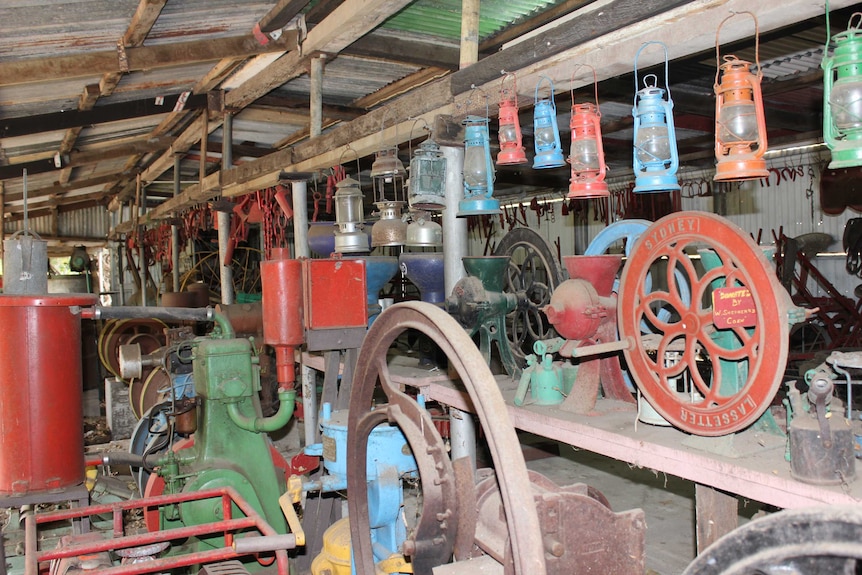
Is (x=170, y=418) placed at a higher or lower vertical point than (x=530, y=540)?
lower

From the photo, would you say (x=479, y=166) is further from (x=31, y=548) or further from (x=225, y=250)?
(x=225, y=250)

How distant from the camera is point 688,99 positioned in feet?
18.8

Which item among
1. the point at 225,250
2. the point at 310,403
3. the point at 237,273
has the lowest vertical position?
the point at 310,403

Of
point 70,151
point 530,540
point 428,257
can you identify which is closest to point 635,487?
point 428,257

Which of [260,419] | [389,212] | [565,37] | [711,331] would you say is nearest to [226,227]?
[260,419]

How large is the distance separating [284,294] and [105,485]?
8.37 ft

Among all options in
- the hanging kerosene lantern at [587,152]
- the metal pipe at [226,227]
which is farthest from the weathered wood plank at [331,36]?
the hanging kerosene lantern at [587,152]

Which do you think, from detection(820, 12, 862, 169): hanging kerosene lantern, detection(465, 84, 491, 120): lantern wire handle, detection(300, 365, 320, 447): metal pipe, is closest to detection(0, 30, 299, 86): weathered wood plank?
detection(465, 84, 491, 120): lantern wire handle

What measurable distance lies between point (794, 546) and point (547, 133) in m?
2.16

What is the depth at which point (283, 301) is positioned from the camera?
4008 millimetres

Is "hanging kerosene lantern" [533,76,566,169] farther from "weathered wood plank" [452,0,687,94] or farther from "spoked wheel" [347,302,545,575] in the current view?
"spoked wheel" [347,302,545,575]

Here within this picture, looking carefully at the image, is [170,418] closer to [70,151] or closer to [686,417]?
[686,417]

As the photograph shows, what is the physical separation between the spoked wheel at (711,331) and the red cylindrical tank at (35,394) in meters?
2.67

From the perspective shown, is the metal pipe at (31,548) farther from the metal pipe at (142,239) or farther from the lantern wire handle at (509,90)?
the metal pipe at (142,239)
